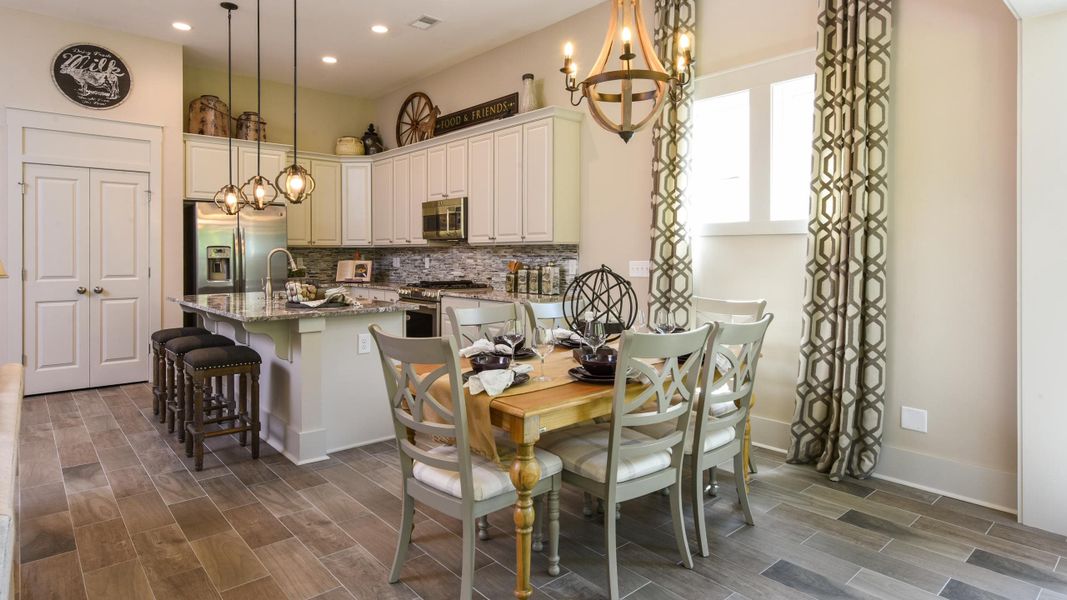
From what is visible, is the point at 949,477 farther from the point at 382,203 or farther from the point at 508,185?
the point at 382,203

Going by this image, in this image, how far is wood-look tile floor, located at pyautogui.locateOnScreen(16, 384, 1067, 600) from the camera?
2176 mm

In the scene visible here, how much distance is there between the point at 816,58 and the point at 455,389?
9.35 ft

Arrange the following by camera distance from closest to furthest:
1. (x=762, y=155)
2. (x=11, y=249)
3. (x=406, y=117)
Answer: (x=762, y=155) < (x=11, y=249) < (x=406, y=117)

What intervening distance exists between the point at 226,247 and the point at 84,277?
1.14 metres

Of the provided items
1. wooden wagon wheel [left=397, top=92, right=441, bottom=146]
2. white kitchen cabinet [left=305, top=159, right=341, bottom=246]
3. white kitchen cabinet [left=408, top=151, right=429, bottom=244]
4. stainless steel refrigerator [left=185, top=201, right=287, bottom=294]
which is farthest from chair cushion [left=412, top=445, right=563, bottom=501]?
white kitchen cabinet [left=305, top=159, right=341, bottom=246]

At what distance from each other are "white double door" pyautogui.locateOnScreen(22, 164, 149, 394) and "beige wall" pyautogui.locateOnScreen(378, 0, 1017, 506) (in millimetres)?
5295

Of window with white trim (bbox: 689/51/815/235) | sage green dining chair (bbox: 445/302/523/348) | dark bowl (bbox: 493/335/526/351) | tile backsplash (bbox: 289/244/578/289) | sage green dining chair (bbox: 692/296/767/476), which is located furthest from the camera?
tile backsplash (bbox: 289/244/578/289)

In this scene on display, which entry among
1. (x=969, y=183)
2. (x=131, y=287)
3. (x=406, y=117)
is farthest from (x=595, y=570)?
(x=406, y=117)

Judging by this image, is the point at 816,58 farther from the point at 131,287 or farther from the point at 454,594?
the point at 131,287

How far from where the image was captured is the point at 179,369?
3.77m

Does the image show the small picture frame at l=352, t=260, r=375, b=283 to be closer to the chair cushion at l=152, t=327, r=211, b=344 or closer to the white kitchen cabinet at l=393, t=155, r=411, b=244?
the white kitchen cabinet at l=393, t=155, r=411, b=244

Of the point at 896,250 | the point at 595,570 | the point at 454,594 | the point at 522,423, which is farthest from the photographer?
the point at 896,250

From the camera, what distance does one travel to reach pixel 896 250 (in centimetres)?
321

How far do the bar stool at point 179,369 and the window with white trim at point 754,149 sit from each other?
328 centimetres
